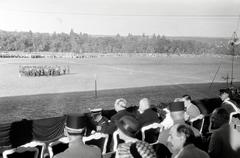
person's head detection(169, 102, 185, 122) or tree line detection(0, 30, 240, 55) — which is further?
tree line detection(0, 30, 240, 55)

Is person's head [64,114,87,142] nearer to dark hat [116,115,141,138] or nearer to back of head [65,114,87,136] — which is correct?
back of head [65,114,87,136]

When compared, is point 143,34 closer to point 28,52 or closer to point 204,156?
point 28,52

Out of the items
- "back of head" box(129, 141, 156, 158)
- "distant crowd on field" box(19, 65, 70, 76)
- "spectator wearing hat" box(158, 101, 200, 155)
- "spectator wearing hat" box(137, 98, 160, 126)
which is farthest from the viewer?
"distant crowd on field" box(19, 65, 70, 76)

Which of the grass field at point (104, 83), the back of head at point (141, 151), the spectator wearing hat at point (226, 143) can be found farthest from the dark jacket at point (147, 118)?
the grass field at point (104, 83)

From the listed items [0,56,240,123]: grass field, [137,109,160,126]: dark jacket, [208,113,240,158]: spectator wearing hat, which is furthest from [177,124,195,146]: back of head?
[0,56,240,123]: grass field

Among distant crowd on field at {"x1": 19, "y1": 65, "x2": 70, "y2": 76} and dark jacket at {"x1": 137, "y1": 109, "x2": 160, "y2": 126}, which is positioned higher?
dark jacket at {"x1": 137, "y1": 109, "x2": 160, "y2": 126}
